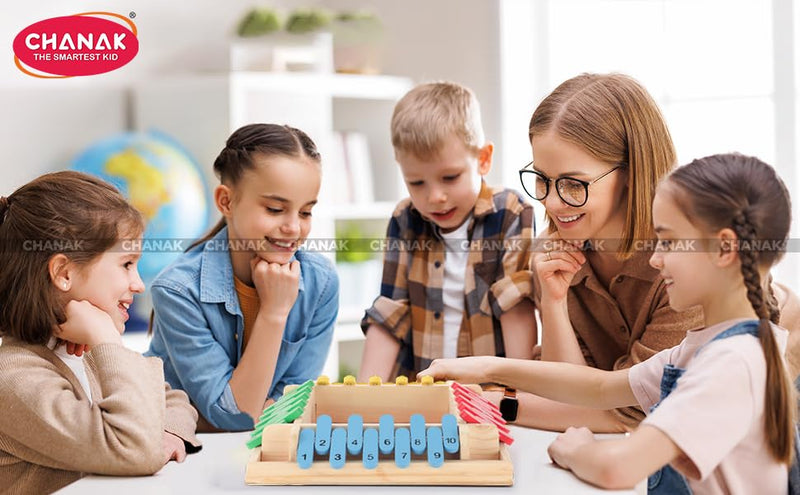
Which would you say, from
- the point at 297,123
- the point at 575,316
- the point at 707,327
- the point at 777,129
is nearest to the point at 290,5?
the point at 297,123

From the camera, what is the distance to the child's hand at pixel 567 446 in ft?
3.96

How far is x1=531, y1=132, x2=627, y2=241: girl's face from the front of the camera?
5.33ft

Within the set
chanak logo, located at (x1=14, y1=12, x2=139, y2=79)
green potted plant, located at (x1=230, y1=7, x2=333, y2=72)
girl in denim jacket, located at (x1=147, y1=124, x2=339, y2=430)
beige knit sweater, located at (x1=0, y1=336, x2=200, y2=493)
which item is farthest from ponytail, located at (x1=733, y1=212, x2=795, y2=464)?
green potted plant, located at (x1=230, y1=7, x2=333, y2=72)

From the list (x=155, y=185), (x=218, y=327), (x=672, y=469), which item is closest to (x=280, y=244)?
(x=218, y=327)

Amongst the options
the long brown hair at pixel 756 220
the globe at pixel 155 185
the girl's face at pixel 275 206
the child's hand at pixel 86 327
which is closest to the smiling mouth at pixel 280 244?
the girl's face at pixel 275 206

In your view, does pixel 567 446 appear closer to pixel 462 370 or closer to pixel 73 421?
pixel 462 370

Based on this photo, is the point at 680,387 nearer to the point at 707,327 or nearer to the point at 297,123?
the point at 707,327

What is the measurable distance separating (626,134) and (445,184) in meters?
0.49

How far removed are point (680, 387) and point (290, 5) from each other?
10.7ft

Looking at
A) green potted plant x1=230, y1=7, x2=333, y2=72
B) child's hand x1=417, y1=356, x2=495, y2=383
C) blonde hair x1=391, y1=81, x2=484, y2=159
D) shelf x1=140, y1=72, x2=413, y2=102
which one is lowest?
child's hand x1=417, y1=356, x2=495, y2=383

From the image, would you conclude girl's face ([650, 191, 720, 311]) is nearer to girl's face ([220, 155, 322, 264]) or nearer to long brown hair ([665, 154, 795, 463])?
long brown hair ([665, 154, 795, 463])

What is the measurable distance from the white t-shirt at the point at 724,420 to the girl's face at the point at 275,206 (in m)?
0.90

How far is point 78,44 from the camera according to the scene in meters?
1.98

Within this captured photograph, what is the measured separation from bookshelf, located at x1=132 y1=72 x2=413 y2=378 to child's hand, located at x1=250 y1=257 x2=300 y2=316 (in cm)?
164
